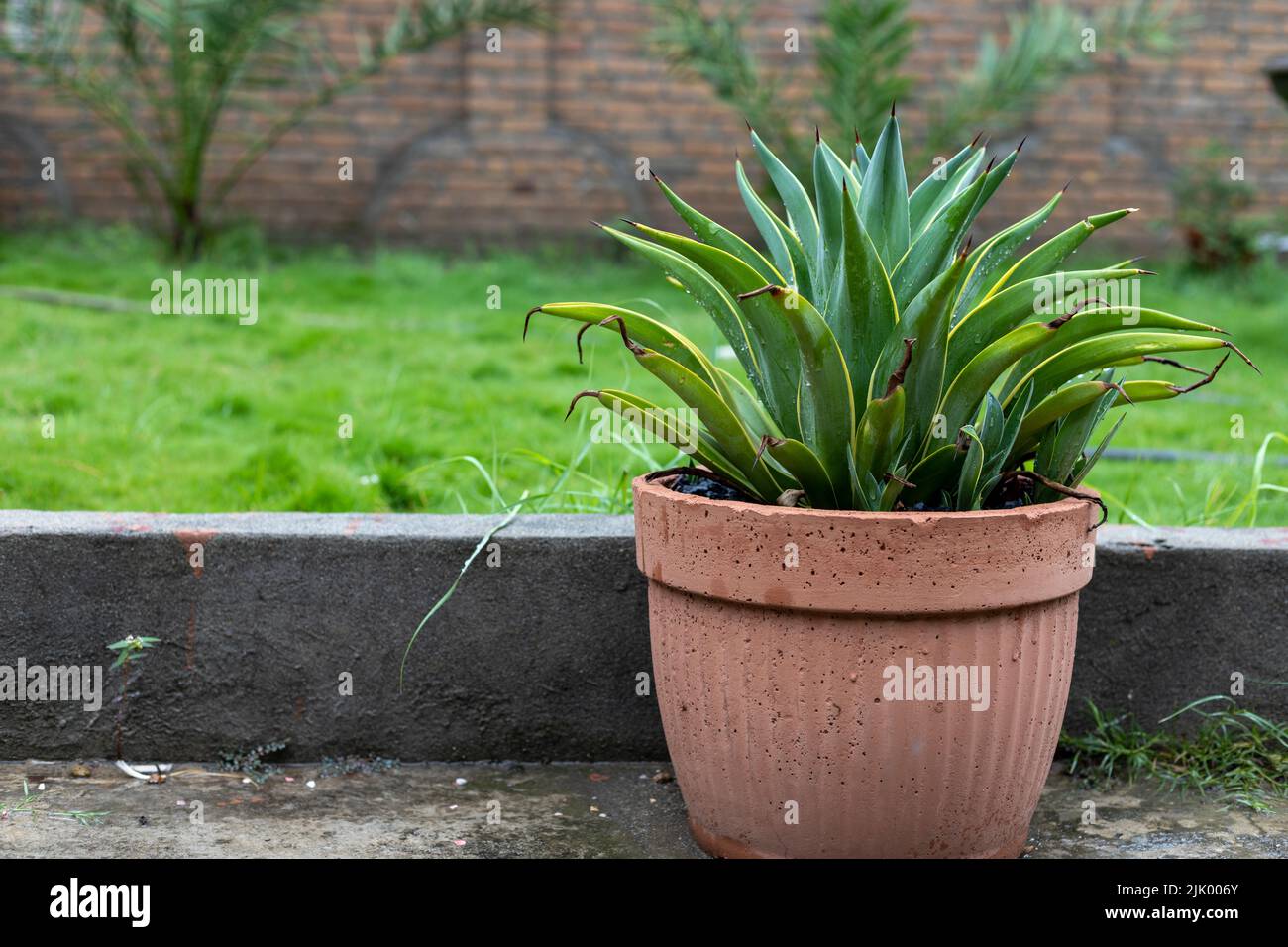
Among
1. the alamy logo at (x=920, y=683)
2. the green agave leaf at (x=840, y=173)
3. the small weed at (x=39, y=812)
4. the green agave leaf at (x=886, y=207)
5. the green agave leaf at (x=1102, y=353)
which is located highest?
the green agave leaf at (x=840, y=173)

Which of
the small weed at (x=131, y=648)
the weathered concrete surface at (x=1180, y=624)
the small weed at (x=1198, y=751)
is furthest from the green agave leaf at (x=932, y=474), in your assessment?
the small weed at (x=131, y=648)

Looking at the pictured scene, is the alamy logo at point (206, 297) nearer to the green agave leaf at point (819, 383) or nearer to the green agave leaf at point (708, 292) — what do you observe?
the green agave leaf at point (708, 292)

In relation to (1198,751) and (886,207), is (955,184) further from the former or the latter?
(1198,751)

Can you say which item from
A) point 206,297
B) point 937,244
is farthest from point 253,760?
point 206,297

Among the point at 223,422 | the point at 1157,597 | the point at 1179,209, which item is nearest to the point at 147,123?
the point at 223,422

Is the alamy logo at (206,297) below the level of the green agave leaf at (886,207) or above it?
below

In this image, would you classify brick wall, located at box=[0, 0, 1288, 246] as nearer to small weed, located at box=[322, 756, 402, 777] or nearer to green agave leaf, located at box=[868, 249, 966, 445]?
small weed, located at box=[322, 756, 402, 777]

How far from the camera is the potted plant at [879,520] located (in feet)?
6.14

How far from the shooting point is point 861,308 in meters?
1.98

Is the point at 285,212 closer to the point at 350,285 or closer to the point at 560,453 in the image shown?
the point at 350,285

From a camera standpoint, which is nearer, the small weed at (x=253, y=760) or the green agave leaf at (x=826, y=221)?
the green agave leaf at (x=826, y=221)

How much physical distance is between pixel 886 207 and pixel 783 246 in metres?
0.19

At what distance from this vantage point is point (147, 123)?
788cm

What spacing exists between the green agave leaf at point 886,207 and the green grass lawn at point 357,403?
0.68m
